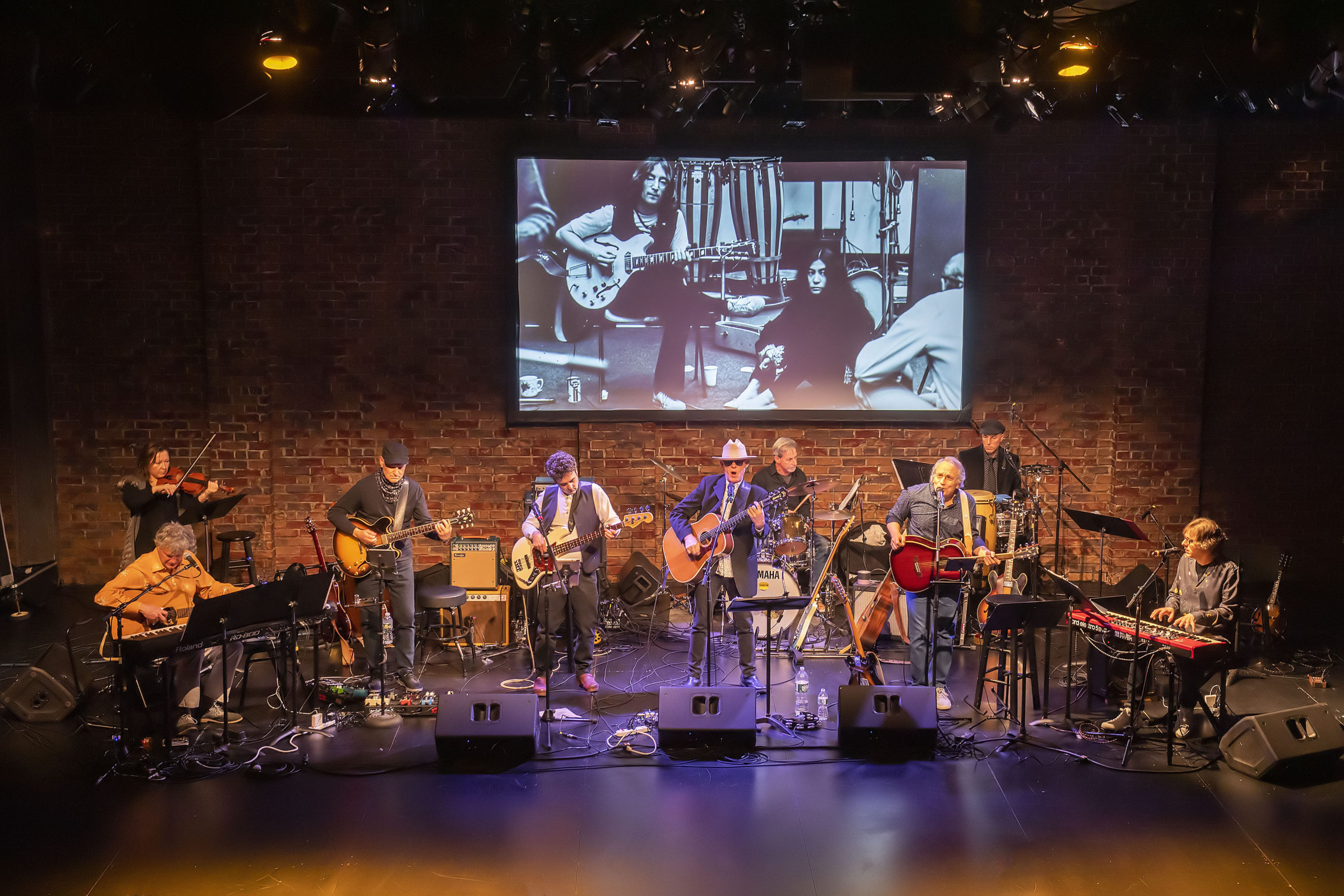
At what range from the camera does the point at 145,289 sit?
389 inches

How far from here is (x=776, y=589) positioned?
8.30 metres

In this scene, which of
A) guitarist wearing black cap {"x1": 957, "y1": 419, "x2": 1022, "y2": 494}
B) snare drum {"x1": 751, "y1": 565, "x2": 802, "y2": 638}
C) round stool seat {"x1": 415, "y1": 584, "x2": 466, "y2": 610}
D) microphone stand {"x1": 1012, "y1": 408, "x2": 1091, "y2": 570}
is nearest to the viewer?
round stool seat {"x1": 415, "y1": 584, "x2": 466, "y2": 610}

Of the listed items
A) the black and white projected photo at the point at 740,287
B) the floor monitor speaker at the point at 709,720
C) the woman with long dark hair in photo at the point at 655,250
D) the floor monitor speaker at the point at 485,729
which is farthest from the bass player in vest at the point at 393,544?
the woman with long dark hair in photo at the point at 655,250

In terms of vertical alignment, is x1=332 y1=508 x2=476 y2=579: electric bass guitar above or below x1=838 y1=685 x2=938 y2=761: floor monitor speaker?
above

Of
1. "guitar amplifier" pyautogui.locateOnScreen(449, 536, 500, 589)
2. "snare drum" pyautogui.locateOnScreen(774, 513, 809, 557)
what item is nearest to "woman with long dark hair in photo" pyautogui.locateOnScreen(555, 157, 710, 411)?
"snare drum" pyautogui.locateOnScreen(774, 513, 809, 557)

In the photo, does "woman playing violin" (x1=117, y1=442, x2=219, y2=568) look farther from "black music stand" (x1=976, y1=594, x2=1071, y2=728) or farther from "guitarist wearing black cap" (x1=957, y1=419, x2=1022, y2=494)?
"guitarist wearing black cap" (x1=957, y1=419, x2=1022, y2=494)

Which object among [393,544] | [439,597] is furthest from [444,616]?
[393,544]

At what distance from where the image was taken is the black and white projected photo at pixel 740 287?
972 cm

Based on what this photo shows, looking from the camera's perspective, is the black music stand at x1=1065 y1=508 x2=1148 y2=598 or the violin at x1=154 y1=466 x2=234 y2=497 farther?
the violin at x1=154 y1=466 x2=234 y2=497

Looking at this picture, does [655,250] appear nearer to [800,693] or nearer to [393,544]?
[393,544]

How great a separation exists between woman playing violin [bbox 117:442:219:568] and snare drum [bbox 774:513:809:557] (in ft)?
17.0

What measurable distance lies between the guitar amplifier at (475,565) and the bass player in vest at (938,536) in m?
3.71

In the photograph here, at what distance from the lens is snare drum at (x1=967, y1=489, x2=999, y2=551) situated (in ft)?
27.8

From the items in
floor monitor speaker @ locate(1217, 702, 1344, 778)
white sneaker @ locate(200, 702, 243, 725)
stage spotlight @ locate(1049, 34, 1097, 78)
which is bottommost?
white sneaker @ locate(200, 702, 243, 725)
